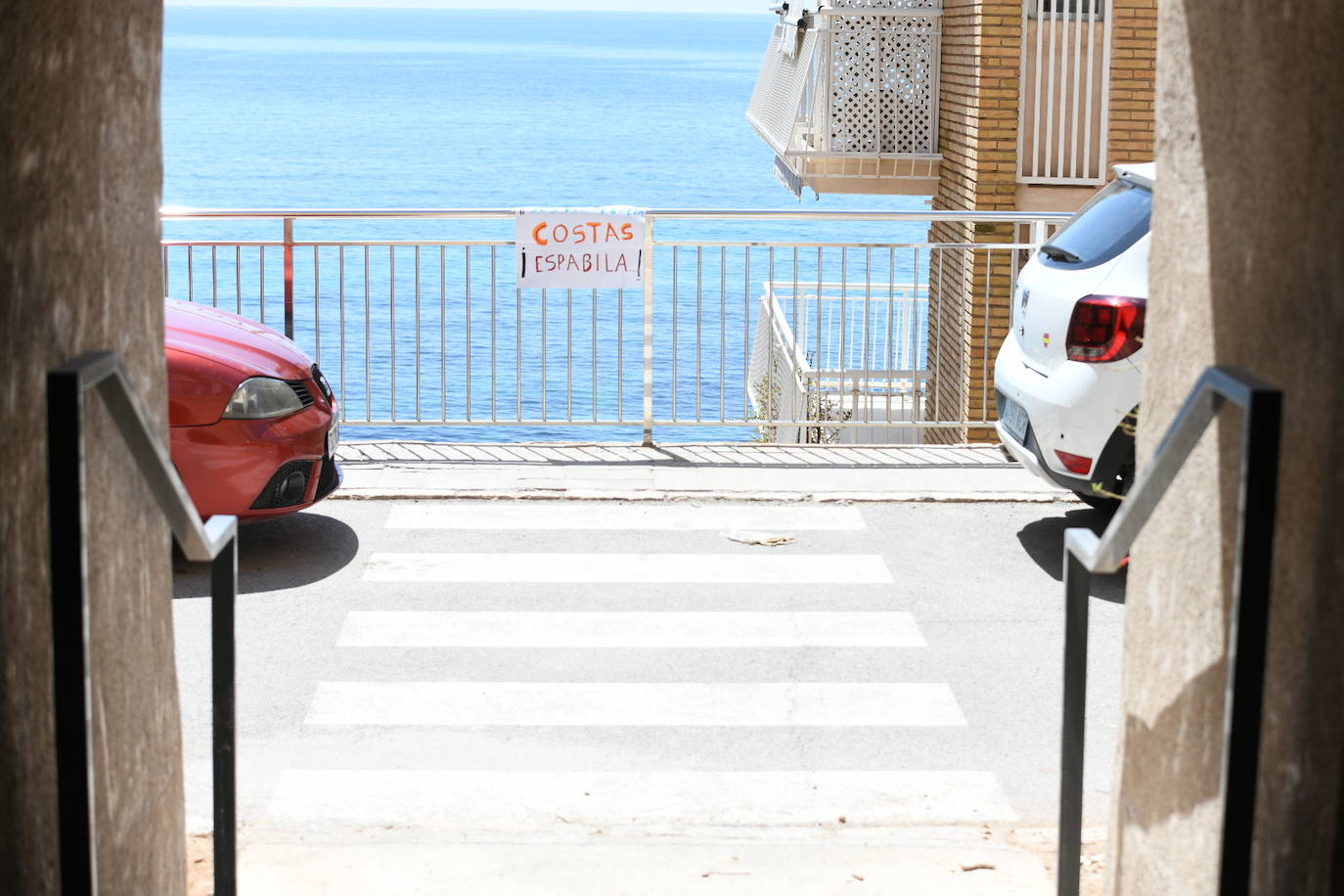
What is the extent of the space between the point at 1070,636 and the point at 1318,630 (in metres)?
1.01

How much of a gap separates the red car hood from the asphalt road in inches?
37.3

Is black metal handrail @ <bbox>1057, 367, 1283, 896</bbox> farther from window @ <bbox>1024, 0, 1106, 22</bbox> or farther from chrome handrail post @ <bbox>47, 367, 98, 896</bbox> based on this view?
window @ <bbox>1024, 0, 1106, 22</bbox>

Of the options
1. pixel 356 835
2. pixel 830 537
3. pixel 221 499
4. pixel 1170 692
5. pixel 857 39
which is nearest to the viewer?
pixel 1170 692

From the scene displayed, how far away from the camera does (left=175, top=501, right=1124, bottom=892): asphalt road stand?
17.9ft

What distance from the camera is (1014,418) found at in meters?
8.64

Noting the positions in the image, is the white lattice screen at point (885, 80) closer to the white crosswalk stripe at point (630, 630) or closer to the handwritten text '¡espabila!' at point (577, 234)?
the handwritten text '¡espabila!' at point (577, 234)

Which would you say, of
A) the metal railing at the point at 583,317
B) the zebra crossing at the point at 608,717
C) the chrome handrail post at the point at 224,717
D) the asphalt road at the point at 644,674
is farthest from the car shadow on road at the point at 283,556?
the chrome handrail post at the point at 224,717

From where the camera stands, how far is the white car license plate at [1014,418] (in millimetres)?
8508

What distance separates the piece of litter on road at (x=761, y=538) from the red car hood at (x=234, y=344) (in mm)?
2294

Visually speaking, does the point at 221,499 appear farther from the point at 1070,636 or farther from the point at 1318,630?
Result: the point at 1318,630

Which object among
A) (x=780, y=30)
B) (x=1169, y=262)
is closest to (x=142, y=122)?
(x=1169, y=262)

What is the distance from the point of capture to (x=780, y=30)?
75.6 feet

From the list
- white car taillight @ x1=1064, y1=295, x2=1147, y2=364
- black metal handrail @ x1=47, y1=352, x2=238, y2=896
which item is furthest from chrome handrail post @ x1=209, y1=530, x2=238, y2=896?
white car taillight @ x1=1064, y1=295, x2=1147, y2=364

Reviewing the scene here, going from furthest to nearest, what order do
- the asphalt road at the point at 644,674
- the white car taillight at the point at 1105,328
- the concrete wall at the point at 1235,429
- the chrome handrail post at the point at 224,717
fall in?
the white car taillight at the point at 1105,328 < the asphalt road at the point at 644,674 < the chrome handrail post at the point at 224,717 < the concrete wall at the point at 1235,429
